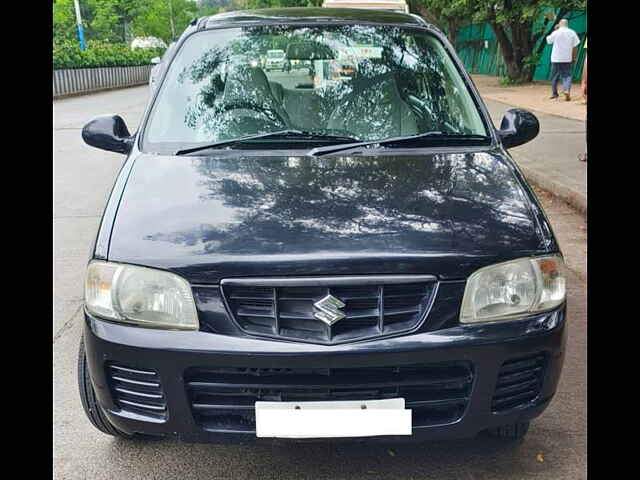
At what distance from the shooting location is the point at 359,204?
265cm

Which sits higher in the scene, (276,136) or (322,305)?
(276,136)

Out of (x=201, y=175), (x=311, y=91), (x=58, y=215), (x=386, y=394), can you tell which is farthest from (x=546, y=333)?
(x=58, y=215)

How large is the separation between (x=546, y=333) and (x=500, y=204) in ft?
1.76

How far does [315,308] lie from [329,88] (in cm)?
169

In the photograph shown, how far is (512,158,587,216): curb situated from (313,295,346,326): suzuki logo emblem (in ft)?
17.0

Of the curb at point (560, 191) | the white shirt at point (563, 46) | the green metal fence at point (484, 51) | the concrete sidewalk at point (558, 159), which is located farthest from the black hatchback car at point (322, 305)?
the green metal fence at point (484, 51)

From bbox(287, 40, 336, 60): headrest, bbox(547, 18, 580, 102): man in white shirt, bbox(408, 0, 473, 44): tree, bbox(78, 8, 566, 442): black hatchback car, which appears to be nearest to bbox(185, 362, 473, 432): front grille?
bbox(78, 8, 566, 442): black hatchback car

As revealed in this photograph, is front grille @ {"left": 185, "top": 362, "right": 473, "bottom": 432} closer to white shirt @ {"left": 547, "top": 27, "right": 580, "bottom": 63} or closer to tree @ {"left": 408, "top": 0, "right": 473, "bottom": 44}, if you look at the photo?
white shirt @ {"left": 547, "top": 27, "right": 580, "bottom": 63}

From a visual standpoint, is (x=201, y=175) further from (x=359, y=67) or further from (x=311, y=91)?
(x=359, y=67)

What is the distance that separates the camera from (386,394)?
2.37 meters

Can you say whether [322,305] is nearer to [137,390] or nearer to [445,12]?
[137,390]

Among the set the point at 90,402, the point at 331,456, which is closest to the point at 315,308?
the point at 331,456

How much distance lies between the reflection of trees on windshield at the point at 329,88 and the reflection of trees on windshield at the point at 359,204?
41 cm
